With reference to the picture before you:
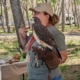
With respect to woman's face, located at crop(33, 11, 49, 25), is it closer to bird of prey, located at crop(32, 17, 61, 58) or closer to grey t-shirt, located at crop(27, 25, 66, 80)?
grey t-shirt, located at crop(27, 25, 66, 80)

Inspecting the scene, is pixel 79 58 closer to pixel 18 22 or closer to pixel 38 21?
pixel 18 22

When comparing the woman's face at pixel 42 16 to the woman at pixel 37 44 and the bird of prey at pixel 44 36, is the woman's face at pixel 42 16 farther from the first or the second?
the bird of prey at pixel 44 36

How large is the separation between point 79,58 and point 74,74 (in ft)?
10.2

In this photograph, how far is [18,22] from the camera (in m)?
7.21

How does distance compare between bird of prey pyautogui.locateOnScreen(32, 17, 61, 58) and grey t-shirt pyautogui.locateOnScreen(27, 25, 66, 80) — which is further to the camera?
→ grey t-shirt pyautogui.locateOnScreen(27, 25, 66, 80)

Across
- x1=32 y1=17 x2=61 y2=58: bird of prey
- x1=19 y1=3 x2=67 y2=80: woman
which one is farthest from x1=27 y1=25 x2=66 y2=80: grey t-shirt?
x1=32 y1=17 x2=61 y2=58: bird of prey

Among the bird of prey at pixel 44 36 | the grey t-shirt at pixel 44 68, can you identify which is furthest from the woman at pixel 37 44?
the bird of prey at pixel 44 36

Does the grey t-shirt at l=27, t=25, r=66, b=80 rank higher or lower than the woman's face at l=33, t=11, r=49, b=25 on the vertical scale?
lower

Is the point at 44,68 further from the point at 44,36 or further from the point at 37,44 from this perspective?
the point at 44,36

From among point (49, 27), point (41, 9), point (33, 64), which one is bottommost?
point (33, 64)

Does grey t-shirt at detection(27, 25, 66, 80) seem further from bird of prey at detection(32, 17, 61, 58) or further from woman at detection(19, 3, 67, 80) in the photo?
bird of prey at detection(32, 17, 61, 58)

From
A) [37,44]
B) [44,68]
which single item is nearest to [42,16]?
[37,44]

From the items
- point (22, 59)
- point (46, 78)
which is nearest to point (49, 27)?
point (46, 78)

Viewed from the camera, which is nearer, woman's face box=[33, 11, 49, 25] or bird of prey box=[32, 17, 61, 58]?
bird of prey box=[32, 17, 61, 58]
